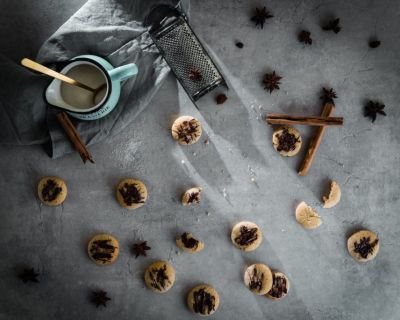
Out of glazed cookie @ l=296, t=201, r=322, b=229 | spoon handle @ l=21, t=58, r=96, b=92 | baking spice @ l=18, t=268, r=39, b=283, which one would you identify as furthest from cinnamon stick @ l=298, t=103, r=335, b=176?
baking spice @ l=18, t=268, r=39, b=283

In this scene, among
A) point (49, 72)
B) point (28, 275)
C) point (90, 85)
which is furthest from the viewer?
point (28, 275)

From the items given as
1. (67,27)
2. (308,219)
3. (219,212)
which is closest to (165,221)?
(219,212)

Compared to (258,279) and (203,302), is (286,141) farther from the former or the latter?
(203,302)

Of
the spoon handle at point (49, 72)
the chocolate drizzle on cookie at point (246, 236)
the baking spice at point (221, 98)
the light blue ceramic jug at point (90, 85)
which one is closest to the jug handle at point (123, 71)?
the light blue ceramic jug at point (90, 85)

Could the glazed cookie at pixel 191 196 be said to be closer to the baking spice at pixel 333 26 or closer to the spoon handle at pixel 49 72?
the spoon handle at pixel 49 72

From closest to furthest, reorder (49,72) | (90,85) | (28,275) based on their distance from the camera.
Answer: (49,72) < (90,85) < (28,275)

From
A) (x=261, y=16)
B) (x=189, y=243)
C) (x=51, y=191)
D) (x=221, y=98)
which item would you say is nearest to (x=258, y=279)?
(x=189, y=243)
